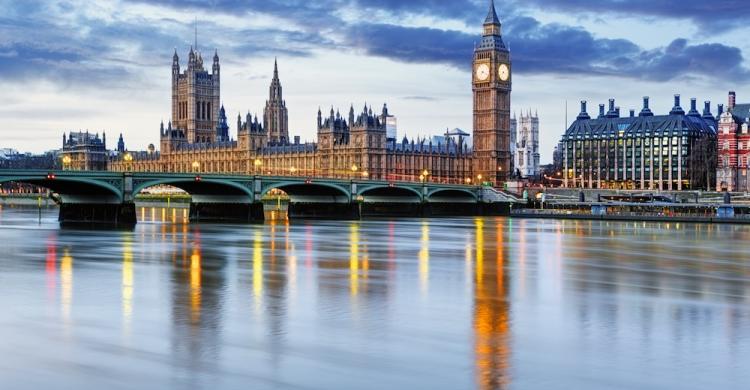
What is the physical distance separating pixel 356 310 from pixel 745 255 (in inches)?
1012

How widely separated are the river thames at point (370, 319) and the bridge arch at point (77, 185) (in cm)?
1802

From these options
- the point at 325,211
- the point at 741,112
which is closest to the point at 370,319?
the point at 325,211

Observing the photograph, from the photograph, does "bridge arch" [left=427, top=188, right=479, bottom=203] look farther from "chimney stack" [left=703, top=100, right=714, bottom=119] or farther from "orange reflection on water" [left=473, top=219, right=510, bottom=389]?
"orange reflection on water" [left=473, top=219, right=510, bottom=389]

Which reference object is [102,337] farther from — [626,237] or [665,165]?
[665,165]

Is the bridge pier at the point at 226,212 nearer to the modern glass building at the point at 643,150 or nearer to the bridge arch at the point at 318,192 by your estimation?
the bridge arch at the point at 318,192

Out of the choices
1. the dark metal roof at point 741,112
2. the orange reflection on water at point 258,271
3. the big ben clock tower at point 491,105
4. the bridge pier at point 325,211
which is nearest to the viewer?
the orange reflection on water at point 258,271

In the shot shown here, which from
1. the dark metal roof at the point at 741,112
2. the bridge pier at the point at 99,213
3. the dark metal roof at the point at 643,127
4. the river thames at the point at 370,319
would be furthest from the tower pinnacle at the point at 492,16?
the river thames at the point at 370,319

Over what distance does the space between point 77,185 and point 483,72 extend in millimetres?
89731

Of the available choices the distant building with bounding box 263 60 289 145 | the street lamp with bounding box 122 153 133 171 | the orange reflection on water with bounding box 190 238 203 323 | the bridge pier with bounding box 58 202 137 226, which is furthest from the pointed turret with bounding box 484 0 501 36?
the orange reflection on water with bounding box 190 238 203 323

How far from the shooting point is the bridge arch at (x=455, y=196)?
358 ft

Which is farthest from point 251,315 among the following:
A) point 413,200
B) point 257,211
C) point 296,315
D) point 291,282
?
point 413,200

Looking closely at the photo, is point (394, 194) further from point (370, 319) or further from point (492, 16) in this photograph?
Answer: point (370, 319)

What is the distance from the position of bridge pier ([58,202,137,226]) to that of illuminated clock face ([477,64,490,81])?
281ft

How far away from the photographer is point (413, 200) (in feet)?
342
